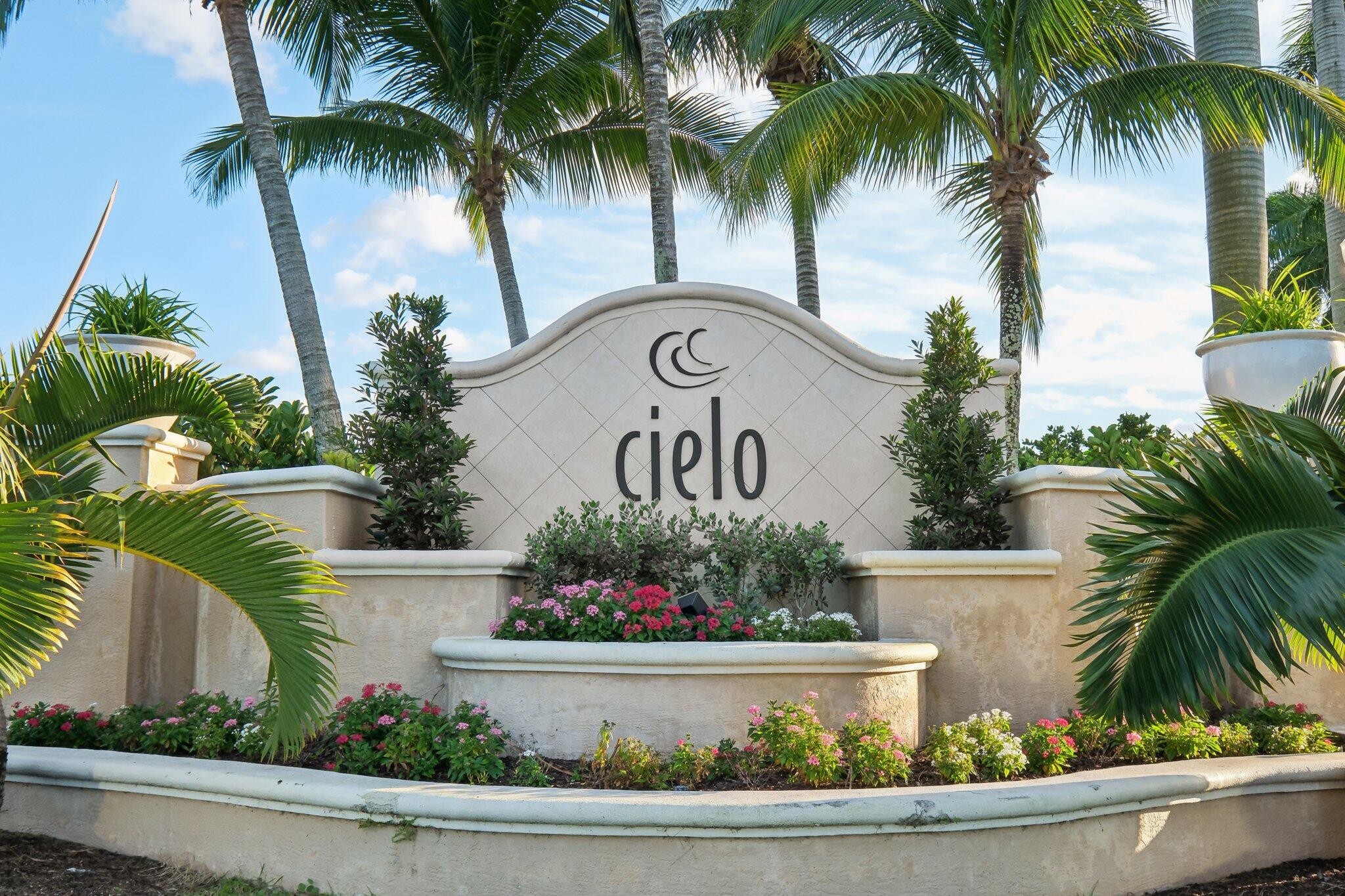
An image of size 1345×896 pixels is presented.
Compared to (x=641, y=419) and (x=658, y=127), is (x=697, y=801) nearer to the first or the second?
(x=641, y=419)

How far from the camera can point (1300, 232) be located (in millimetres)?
28797

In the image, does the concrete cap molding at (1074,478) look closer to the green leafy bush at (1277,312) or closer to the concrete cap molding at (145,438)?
the green leafy bush at (1277,312)

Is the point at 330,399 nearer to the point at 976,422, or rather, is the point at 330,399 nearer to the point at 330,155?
the point at 330,155

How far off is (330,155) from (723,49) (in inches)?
252

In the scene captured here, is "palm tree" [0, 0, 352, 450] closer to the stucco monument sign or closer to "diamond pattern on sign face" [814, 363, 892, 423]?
the stucco monument sign

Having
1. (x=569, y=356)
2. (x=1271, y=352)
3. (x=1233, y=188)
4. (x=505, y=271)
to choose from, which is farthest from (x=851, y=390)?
(x=505, y=271)

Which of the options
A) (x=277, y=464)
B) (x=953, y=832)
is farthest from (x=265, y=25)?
(x=953, y=832)

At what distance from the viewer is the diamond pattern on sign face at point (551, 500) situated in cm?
823

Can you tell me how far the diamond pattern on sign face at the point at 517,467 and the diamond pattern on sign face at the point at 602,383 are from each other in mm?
532

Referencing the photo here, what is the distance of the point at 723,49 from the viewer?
1688cm

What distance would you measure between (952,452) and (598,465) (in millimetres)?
2713

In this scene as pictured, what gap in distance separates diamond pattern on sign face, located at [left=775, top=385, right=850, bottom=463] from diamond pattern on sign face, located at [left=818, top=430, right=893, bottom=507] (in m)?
0.07

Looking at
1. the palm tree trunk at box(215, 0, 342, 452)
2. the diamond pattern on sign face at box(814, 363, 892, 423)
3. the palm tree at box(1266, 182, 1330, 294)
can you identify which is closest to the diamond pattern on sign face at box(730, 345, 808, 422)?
the diamond pattern on sign face at box(814, 363, 892, 423)

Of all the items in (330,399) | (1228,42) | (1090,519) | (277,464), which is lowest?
(1090,519)
